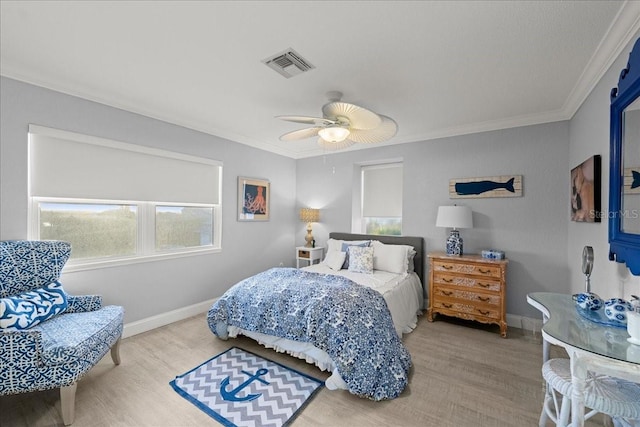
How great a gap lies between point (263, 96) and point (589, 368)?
3.03 m

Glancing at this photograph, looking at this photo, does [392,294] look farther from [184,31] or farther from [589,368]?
[184,31]

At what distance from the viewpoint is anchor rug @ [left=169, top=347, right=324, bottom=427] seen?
1.89 meters

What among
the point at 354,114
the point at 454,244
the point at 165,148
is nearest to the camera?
the point at 354,114

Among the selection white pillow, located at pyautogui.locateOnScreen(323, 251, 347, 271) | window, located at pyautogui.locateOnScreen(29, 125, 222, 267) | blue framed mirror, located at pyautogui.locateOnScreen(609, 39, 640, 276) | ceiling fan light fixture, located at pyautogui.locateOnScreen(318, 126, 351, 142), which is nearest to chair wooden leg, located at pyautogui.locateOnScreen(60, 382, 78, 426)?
window, located at pyautogui.locateOnScreen(29, 125, 222, 267)

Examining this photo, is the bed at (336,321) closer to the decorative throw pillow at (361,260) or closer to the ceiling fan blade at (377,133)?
the decorative throw pillow at (361,260)

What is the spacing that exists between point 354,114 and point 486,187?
2328 mm

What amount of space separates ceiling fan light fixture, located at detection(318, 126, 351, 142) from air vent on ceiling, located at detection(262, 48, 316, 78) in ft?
1.73

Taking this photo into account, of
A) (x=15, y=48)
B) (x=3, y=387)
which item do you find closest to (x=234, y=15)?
(x=15, y=48)

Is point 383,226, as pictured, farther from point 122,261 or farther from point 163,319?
point 122,261

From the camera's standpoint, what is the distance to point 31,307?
206 cm

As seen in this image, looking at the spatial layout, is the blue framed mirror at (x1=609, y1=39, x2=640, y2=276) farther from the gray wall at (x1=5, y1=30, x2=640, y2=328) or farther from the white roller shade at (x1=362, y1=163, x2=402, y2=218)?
the white roller shade at (x1=362, y1=163, x2=402, y2=218)

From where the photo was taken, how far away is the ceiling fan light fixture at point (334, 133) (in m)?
2.52

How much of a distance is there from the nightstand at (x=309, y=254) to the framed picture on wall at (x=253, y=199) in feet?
2.77

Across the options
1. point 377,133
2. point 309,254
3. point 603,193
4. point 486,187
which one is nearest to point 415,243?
point 486,187
